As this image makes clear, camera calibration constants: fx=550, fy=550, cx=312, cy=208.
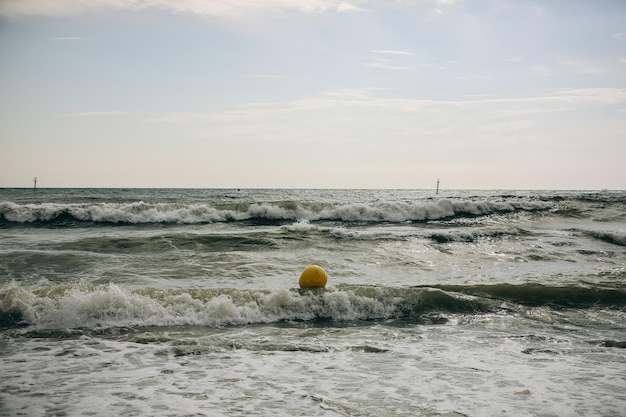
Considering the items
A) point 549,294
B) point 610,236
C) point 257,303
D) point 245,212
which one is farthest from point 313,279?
point 245,212

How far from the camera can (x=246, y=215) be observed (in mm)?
25219

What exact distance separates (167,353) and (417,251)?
9.99 meters

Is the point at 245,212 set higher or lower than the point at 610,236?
lower

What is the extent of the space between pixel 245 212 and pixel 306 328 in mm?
17815

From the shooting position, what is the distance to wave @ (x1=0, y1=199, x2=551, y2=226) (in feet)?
74.7

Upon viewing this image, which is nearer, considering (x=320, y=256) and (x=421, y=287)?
(x=421, y=287)

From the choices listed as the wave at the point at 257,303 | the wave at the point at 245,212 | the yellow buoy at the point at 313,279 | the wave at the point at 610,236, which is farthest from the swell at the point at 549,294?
the wave at the point at 245,212

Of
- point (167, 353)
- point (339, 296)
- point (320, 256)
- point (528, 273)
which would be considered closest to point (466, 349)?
point (339, 296)

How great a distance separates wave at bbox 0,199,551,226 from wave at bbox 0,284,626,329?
48.0 feet

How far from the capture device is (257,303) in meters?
8.75

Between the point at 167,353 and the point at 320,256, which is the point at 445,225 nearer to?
the point at 320,256

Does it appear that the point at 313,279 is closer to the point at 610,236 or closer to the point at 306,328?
the point at 306,328

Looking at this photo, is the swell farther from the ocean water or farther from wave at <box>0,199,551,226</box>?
wave at <box>0,199,551,226</box>

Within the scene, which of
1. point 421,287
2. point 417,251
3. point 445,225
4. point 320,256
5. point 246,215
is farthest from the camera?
point 246,215
